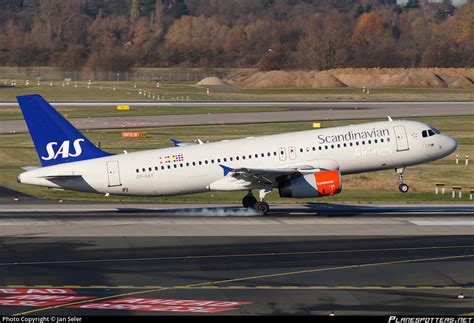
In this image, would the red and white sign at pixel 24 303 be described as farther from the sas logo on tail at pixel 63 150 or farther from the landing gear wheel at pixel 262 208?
the landing gear wheel at pixel 262 208

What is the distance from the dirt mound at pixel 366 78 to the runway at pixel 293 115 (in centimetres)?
3849

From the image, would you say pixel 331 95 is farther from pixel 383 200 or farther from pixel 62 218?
pixel 62 218

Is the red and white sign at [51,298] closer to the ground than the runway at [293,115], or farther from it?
closer to the ground

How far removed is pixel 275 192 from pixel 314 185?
618 inches

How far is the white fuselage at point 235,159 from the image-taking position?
54688 mm

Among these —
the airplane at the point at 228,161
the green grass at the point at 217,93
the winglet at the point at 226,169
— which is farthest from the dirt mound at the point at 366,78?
the winglet at the point at 226,169

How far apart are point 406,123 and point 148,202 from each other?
18.5m

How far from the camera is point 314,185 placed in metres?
53.5

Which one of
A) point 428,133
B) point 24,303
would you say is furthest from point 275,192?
point 24,303

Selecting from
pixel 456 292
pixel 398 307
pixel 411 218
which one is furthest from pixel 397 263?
pixel 411 218

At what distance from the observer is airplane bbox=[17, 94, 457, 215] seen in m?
53.4

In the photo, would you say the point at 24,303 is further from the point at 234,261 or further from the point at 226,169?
the point at 226,169

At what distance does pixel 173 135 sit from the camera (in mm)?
100000

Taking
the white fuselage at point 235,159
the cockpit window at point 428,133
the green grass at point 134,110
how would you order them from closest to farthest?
the white fuselage at point 235,159 < the cockpit window at point 428,133 < the green grass at point 134,110
